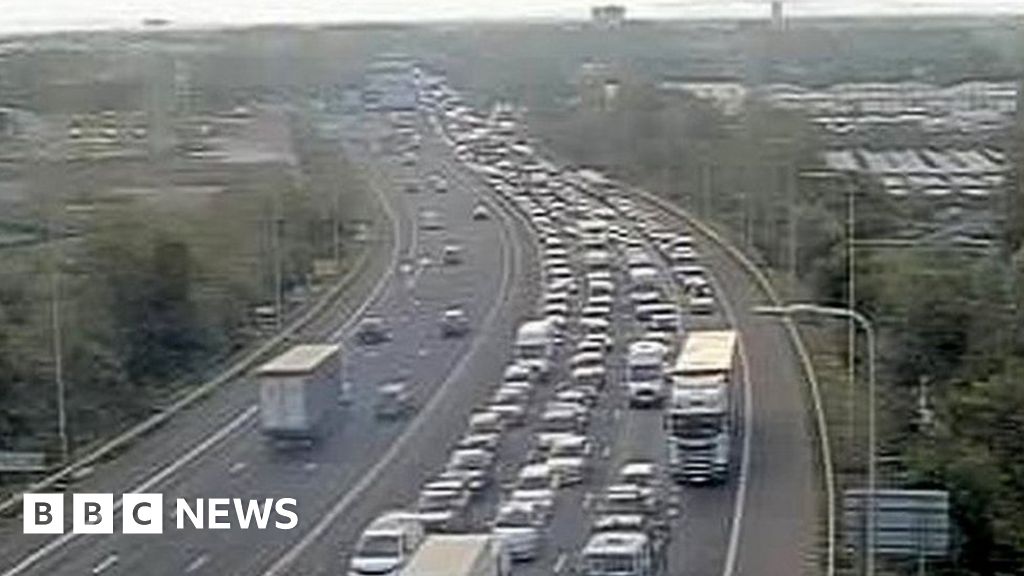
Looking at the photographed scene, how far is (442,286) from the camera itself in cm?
342

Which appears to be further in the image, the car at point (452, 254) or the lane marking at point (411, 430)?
the car at point (452, 254)

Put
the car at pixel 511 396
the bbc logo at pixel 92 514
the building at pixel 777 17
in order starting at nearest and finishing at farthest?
1. the bbc logo at pixel 92 514
2. the car at pixel 511 396
3. the building at pixel 777 17

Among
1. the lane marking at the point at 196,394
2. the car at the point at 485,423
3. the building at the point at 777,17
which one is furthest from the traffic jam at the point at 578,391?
the building at the point at 777,17

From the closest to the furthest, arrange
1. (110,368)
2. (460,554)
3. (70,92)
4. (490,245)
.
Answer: (460,554) < (110,368) < (490,245) < (70,92)

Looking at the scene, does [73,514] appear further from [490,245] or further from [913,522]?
[913,522]

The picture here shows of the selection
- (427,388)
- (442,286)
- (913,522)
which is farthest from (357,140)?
(913,522)

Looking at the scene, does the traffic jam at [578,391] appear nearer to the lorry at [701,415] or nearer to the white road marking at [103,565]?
the lorry at [701,415]

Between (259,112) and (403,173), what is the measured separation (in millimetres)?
359

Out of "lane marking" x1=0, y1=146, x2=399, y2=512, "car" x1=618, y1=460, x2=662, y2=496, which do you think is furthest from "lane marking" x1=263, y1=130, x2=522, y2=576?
"car" x1=618, y1=460, x2=662, y2=496

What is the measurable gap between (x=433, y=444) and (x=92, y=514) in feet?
1.99

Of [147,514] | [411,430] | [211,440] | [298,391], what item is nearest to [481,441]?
[411,430]

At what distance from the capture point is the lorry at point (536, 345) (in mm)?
3266

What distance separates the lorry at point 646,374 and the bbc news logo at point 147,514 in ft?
2.10

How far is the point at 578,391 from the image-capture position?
125 inches
